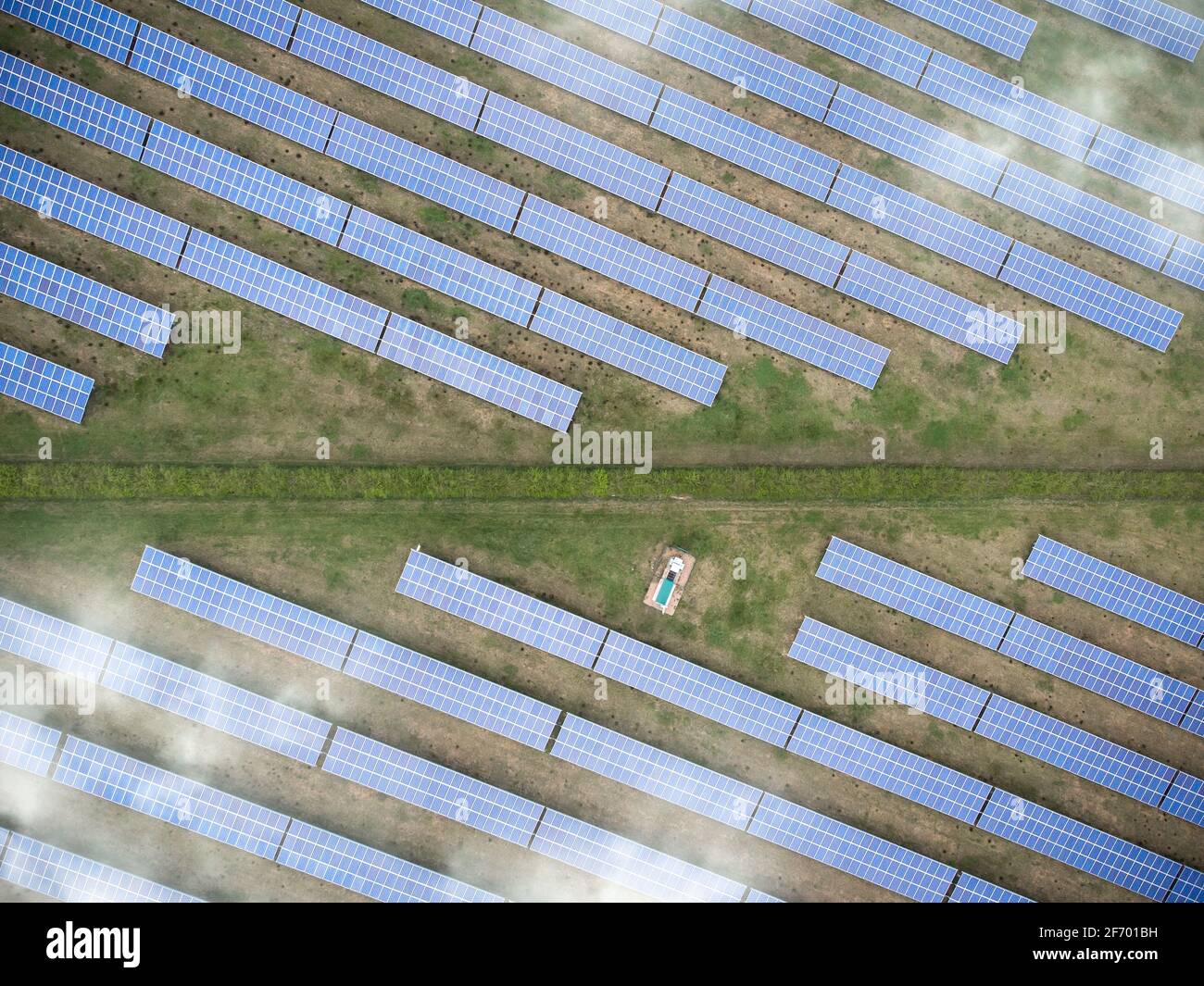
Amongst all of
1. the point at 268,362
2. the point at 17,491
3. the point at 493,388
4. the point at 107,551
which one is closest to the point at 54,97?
the point at 268,362

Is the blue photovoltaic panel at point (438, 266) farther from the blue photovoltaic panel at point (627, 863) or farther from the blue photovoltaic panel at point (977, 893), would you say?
the blue photovoltaic panel at point (977, 893)

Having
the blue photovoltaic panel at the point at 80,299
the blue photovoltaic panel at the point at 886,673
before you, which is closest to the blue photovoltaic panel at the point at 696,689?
the blue photovoltaic panel at the point at 886,673

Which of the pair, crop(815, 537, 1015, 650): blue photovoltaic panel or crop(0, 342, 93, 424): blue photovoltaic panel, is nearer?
crop(0, 342, 93, 424): blue photovoltaic panel

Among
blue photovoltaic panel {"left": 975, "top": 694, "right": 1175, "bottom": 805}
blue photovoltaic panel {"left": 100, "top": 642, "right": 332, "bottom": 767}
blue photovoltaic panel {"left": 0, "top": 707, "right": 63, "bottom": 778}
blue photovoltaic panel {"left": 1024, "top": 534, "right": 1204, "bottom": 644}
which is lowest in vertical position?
blue photovoltaic panel {"left": 0, "top": 707, "right": 63, "bottom": 778}

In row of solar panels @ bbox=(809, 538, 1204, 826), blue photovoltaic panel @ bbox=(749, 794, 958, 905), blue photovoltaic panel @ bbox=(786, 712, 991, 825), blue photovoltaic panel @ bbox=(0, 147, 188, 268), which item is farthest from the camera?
row of solar panels @ bbox=(809, 538, 1204, 826)

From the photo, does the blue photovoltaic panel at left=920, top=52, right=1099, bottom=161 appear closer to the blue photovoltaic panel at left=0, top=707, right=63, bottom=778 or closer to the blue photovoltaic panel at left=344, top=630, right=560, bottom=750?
the blue photovoltaic panel at left=344, top=630, right=560, bottom=750

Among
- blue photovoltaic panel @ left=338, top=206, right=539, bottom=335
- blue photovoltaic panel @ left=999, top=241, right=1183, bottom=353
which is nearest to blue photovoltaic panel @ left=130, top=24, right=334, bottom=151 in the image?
blue photovoltaic panel @ left=338, top=206, right=539, bottom=335

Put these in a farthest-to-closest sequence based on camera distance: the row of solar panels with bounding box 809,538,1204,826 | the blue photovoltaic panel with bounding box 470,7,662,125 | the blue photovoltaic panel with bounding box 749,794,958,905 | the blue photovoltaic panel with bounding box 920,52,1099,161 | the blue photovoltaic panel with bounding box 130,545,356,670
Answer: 1. the blue photovoltaic panel with bounding box 920,52,1099,161
2. the row of solar panels with bounding box 809,538,1204,826
3. the blue photovoltaic panel with bounding box 749,794,958,905
4. the blue photovoltaic panel with bounding box 470,7,662,125
5. the blue photovoltaic panel with bounding box 130,545,356,670
